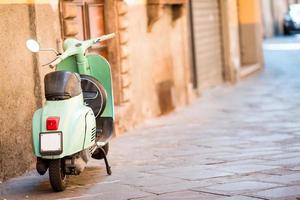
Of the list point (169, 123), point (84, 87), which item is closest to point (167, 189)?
point (84, 87)

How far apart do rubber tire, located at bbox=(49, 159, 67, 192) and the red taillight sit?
0.25m

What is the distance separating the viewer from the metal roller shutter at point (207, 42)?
48.7 feet

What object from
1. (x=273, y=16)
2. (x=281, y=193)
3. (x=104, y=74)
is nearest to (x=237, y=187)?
(x=281, y=193)

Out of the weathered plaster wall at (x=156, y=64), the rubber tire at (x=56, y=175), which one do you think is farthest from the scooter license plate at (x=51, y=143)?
the weathered plaster wall at (x=156, y=64)

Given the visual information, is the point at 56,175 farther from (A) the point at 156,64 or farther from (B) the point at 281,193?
(A) the point at 156,64

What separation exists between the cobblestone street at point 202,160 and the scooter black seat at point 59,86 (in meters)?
0.77

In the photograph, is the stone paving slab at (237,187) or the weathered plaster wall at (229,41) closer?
the stone paving slab at (237,187)

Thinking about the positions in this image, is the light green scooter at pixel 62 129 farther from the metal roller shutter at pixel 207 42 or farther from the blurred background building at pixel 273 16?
the blurred background building at pixel 273 16

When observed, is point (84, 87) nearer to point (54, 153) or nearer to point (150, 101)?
point (54, 153)

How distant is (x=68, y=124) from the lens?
19.0ft

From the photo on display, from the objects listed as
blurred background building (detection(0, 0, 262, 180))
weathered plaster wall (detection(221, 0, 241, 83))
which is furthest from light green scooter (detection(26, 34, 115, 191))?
weathered plaster wall (detection(221, 0, 241, 83))

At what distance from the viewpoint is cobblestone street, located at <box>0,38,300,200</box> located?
5.76 metres

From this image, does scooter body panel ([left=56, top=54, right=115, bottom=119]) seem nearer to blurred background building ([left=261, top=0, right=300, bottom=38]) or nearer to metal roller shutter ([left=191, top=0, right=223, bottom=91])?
metal roller shutter ([left=191, top=0, right=223, bottom=91])

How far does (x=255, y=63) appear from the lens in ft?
64.8
